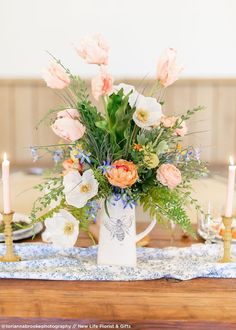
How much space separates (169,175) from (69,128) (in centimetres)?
24

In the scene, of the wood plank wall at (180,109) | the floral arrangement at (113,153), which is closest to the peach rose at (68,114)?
the floral arrangement at (113,153)

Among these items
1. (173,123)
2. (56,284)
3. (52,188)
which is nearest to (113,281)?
(56,284)

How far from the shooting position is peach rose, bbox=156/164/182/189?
101 centimetres

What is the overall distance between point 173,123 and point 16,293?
50 centimetres

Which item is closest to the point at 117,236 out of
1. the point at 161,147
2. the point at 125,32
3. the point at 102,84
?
the point at 161,147

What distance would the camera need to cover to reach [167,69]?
103 centimetres

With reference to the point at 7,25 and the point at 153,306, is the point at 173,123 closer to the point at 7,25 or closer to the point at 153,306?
the point at 153,306

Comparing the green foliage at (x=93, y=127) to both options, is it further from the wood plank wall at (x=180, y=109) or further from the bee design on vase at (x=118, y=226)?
the wood plank wall at (x=180, y=109)

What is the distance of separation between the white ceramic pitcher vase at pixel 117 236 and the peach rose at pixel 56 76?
0.29 m

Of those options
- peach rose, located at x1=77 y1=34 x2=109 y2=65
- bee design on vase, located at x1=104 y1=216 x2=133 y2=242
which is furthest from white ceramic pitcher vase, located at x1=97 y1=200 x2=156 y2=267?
peach rose, located at x1=77 y1=34 x2=109 y2=65

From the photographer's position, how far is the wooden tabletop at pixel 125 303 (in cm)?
88

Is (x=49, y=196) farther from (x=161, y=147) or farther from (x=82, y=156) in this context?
(x=161, y=147)

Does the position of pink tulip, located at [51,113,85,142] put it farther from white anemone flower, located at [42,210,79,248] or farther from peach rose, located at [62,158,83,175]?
white anemone flower, located at [42,210,79,248]

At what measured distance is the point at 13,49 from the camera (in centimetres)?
317
